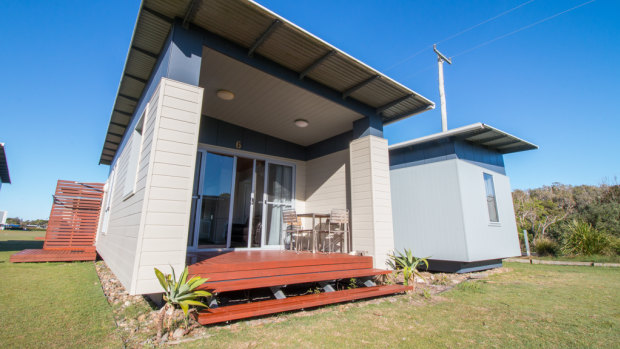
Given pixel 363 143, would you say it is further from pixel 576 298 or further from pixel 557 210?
pixel 557 210

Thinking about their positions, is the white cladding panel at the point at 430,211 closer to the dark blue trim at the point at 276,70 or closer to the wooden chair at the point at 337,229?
the wooden chair at the point at 337,229

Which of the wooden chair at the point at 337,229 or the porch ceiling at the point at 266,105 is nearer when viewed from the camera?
the porch ceiling at the point at 266,105

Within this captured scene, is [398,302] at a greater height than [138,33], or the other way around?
[138,33]

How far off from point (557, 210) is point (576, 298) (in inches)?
605

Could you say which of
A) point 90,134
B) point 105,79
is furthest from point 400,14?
point 90,134

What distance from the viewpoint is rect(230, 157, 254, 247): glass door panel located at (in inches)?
229

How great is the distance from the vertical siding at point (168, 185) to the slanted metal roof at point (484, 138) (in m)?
5.45

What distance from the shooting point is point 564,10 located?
7391mm

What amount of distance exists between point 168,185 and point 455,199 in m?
5.71

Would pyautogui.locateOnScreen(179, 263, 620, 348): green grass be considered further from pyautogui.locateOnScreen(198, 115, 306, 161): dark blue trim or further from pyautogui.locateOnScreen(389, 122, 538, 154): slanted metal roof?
pyautogui.locateOnScreen(198, 115, 306, 161): dark blue trim

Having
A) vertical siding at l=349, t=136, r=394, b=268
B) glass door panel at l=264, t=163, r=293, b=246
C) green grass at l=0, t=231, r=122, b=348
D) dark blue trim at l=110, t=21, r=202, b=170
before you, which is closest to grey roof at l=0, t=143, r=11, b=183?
green grass at l=0, t=231, r=122, b=348

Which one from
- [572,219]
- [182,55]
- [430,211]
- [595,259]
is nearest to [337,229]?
[430,211]

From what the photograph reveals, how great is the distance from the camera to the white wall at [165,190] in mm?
2793

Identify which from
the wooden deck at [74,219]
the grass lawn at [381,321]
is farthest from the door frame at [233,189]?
the wooden deck at [74,219]
